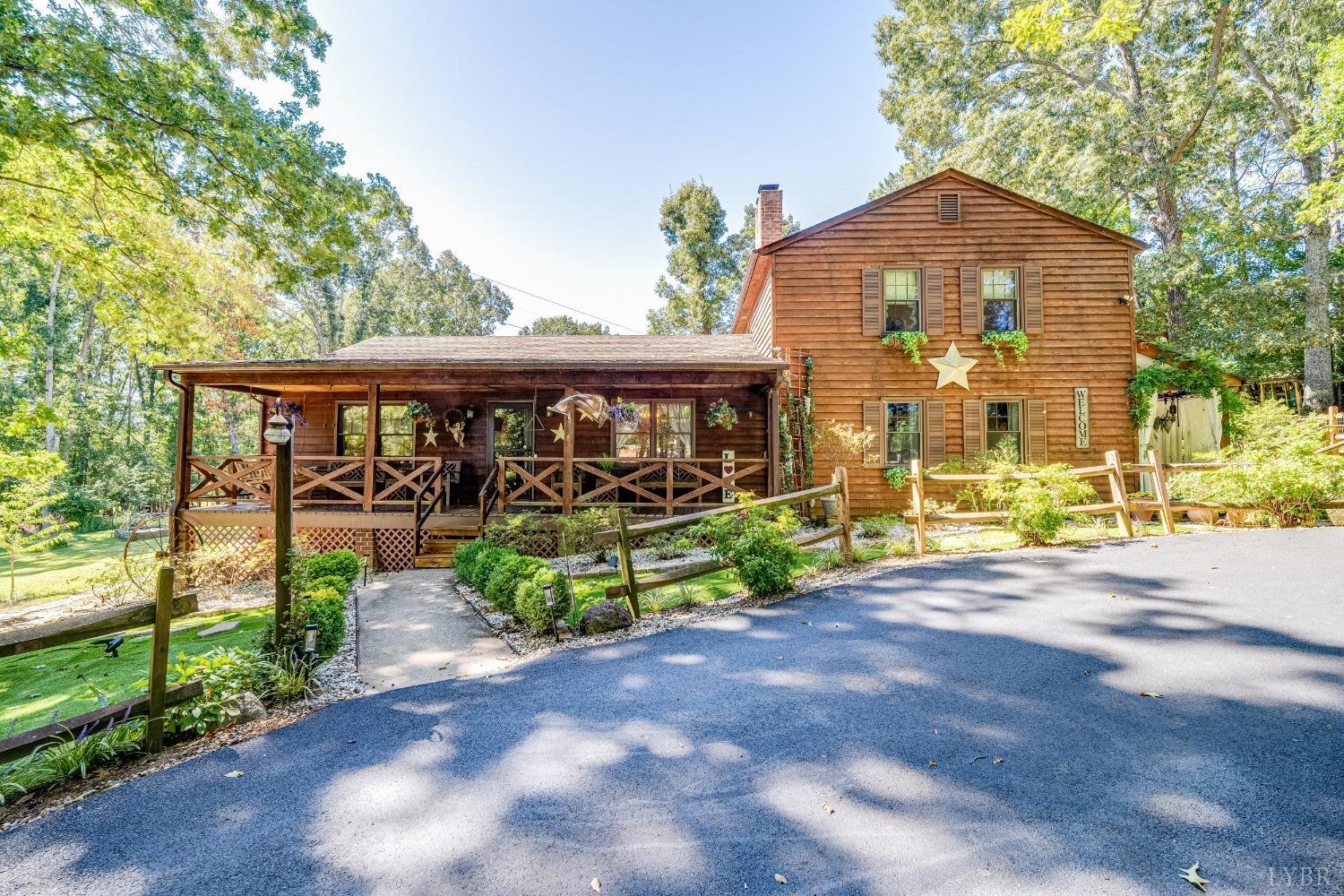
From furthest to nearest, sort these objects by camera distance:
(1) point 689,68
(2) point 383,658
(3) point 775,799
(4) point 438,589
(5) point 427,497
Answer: (1) point 689,68 → (5) point 427,497 → (4) point 438,589 → (2) point 383,658 → (3) point 775,799

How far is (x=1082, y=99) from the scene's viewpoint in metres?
17.4

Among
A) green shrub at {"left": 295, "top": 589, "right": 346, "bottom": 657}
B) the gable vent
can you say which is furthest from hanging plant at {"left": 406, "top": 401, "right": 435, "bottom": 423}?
the gable vent

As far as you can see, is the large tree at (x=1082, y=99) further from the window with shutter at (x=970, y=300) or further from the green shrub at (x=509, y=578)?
the green shrub at (x=509, y=578)

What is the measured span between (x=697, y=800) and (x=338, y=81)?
12335 millimetres

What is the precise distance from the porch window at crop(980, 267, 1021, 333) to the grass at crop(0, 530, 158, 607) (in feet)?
56.1

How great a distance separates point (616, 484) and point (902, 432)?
664 cm

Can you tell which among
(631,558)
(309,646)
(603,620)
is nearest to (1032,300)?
(631,558)

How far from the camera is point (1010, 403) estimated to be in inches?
482

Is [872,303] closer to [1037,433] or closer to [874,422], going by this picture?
[874,422]

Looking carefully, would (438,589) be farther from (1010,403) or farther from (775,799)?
(1010,403)

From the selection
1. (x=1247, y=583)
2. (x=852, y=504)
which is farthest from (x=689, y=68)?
(x=1247, y=583)

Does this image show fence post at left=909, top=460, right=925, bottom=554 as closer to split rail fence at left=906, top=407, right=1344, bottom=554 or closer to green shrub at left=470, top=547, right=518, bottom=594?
split rail fence at left=906, top=407, right=1344, bottom=554

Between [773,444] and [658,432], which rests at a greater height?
[658,432]

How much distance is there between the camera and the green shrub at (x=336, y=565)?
700 cm
